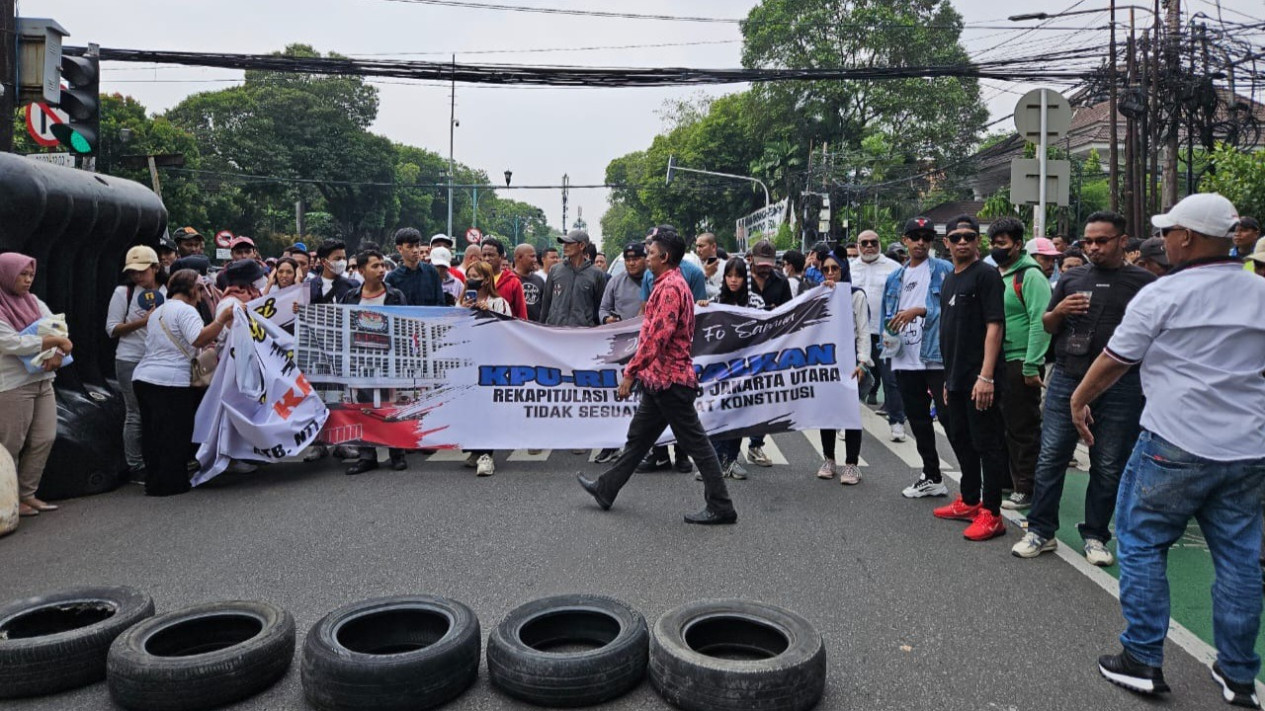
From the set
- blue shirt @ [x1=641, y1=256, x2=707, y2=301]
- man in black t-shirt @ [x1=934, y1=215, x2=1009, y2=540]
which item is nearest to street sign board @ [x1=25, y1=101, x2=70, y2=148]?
blue shirt @ [x1=641, y1=256, x2=707, y2=301]

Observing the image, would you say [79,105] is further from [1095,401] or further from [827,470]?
[1095,401]

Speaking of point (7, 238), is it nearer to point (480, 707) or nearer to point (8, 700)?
point (8, 700)

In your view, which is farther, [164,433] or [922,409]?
[164,433]

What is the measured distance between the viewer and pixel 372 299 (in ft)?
24.8

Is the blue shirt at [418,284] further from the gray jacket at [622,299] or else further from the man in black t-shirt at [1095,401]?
the man in black t-shirt at [1095,401]

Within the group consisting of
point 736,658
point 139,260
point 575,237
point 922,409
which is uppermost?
point 575,237

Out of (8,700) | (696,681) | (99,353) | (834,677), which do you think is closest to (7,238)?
(99,353)

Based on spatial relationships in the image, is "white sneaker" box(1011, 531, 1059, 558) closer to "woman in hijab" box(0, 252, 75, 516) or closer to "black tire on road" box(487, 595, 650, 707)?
"black tire on road" box(487, 595, 650, 707)

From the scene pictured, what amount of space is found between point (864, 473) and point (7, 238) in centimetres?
675

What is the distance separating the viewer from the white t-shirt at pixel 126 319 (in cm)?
670

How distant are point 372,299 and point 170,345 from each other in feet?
5.69

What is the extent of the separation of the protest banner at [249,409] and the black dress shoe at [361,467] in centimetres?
Answer: 42

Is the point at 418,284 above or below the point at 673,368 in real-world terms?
above

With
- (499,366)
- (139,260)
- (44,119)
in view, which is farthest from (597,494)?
(44,119)
